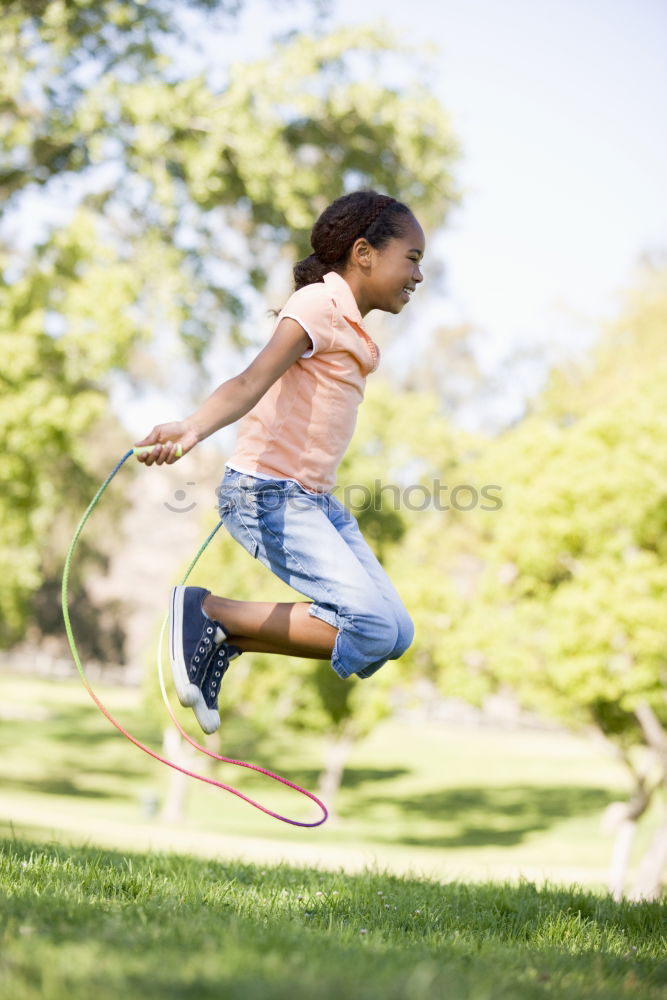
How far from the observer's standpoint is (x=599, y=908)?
148 inches

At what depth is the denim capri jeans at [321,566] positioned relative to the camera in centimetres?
380

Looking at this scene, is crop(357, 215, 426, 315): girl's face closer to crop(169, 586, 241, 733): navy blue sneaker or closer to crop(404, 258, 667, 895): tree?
crop(169, 586, 241, 733): navy blue sneaker

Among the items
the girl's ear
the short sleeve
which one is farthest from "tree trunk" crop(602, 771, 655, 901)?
the short sleeve

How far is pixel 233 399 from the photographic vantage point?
11.7 feet

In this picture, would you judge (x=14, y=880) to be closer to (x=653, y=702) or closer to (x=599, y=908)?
(x=599, y=908)

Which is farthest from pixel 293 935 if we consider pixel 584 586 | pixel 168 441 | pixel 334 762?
pixel 334 762

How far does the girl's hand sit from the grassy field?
29.6 ft

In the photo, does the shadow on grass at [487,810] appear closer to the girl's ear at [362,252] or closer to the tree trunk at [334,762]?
the tree trunk at [334,762]

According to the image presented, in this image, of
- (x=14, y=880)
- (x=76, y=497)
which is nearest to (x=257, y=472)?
(x=14, y=880)

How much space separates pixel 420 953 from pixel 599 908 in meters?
1.35

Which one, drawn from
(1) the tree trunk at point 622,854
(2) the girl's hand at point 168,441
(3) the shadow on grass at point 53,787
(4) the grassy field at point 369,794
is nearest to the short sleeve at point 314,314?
(2) the girl's hand at point 168,441

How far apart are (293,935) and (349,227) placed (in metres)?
2.68

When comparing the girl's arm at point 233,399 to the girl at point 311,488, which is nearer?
the girl's arm at point 233,399

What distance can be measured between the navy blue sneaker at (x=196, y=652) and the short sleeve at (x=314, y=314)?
1.01 m
